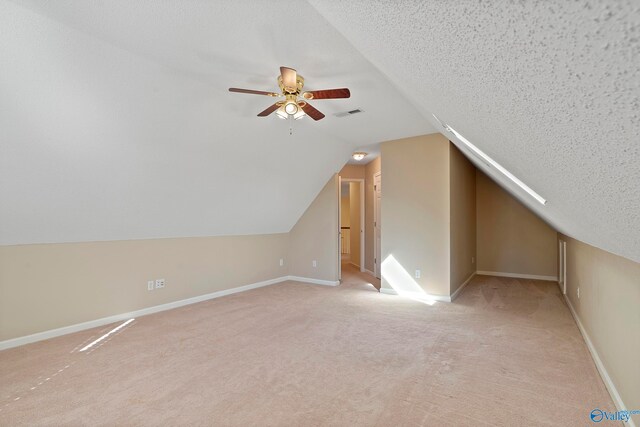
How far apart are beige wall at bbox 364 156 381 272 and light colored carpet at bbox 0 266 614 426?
2.86m

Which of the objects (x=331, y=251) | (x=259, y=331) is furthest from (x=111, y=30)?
(x=331, y=251)

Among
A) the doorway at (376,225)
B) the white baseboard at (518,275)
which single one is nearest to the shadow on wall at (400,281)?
the doorway at (376,225)

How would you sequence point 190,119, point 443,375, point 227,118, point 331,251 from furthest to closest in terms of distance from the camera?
point 331,251 < point 227,118 < point 190,119 < point 443,375

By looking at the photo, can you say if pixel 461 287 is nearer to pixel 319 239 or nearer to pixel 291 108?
pixel 319 239

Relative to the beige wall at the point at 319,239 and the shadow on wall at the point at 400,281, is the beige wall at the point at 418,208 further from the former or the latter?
the beige wall at the point at 319,239

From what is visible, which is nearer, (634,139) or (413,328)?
(634,139)

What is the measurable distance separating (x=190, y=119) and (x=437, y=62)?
2.62 m

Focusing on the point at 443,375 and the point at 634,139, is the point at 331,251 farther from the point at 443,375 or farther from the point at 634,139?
the point at 634,139

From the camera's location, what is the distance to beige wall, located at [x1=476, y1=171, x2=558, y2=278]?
19.2 ft

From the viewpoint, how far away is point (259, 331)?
10.4 ft

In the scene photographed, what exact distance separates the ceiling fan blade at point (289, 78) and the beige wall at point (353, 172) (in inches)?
172

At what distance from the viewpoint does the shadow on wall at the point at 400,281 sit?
179 inches

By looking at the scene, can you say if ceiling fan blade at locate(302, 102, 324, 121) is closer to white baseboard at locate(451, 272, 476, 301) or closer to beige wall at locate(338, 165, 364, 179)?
white baseboard at locate(451, 272, 476, 301)

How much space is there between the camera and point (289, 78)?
231 cm
